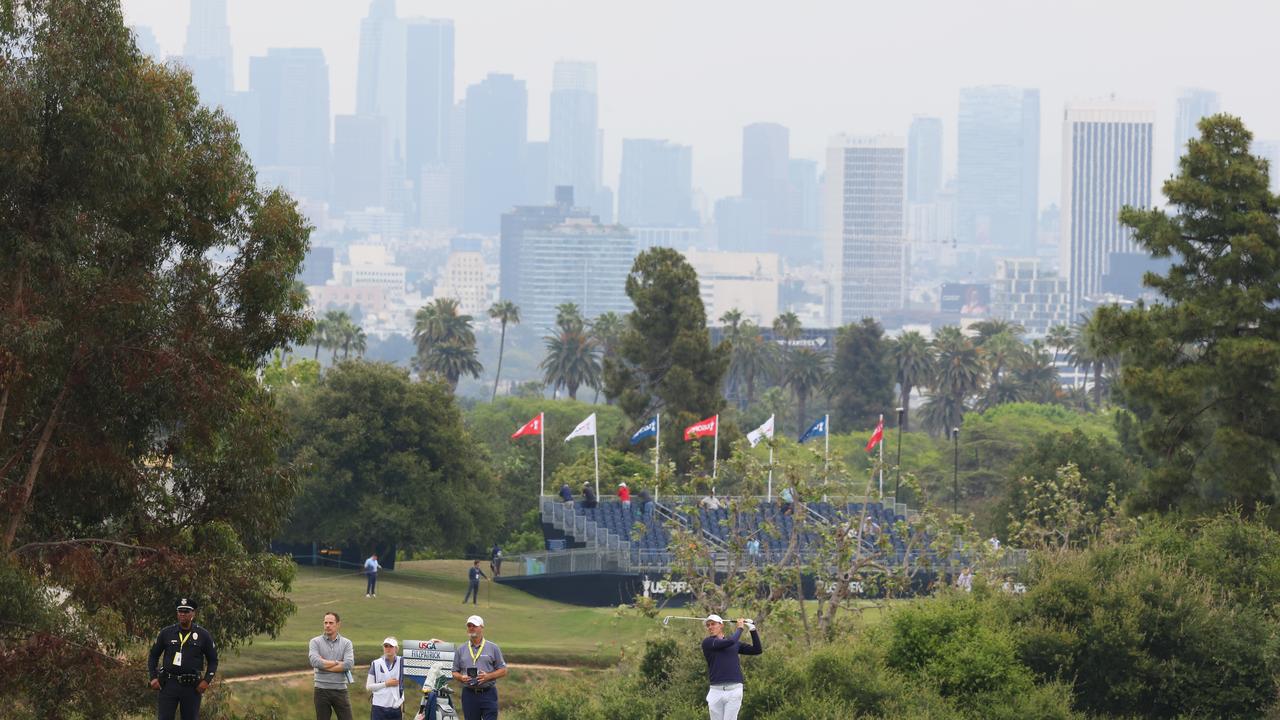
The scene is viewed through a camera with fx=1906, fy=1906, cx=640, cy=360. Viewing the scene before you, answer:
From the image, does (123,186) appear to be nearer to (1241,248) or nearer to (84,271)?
(84,271)

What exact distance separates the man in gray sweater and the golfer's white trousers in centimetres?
444

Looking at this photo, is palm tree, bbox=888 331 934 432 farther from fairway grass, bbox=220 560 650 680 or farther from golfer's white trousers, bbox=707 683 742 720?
golfer's white trousers, bbox=707 683 742 720

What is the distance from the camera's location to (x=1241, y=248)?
4219cm

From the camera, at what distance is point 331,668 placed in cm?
2333

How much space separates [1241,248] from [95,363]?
26872 mm

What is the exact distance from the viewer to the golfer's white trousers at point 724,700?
22.6m

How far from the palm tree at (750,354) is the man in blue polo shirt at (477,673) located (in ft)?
446

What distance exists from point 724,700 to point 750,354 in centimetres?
13774

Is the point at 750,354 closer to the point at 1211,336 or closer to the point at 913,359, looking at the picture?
the point at 913,359

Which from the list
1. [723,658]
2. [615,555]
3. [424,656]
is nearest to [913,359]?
[615,555]

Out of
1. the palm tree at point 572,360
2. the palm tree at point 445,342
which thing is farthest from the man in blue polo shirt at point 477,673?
the palm tree at point 572,360

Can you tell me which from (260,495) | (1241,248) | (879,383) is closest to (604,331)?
(879,383)

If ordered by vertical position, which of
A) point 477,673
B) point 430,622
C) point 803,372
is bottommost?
point 430,622

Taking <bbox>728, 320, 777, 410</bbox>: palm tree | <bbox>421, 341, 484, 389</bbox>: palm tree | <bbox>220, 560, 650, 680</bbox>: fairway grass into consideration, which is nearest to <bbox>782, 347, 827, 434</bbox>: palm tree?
<bbox>728, 320, 777, 410</bbox>: palm tree
